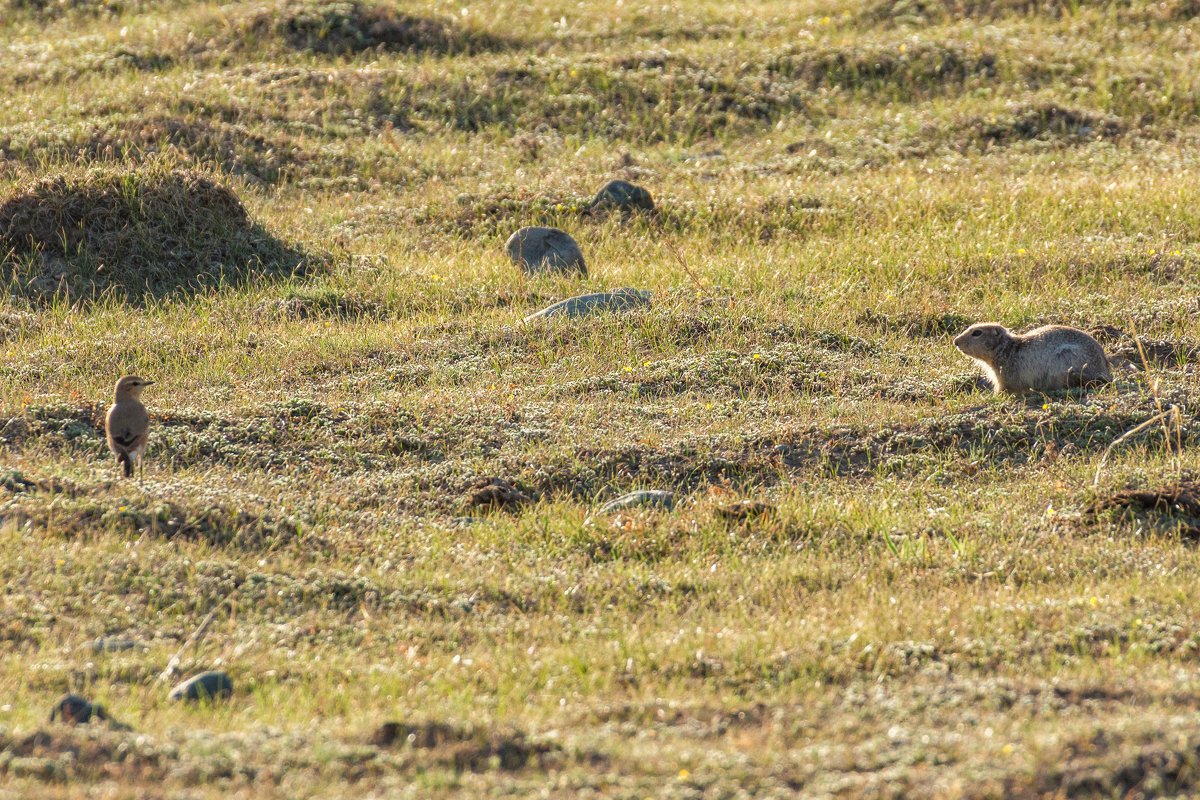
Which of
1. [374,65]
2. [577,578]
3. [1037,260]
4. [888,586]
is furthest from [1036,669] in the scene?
[374,65]

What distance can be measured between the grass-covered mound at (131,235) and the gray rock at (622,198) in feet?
12.4

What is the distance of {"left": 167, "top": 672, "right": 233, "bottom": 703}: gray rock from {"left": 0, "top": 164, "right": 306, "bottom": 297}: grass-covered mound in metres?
7.83

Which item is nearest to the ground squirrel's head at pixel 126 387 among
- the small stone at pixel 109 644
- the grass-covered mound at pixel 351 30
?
the small stone at pixel 109 644

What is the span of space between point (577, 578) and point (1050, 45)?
1735cm

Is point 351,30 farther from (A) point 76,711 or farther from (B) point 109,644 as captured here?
(A) point 76,711

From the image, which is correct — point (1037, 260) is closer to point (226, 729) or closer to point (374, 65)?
point (226, 729)

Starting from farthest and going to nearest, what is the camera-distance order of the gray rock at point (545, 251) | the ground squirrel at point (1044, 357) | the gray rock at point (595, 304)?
the gray rock at point (545, 251) → the gray rock at point (595, 304) → the ground squirrel at point (1044, 357)

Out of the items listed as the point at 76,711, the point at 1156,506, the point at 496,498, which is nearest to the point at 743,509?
the point at 496,498

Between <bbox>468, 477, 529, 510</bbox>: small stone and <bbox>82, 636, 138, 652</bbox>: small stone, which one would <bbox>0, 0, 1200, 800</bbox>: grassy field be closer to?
<bbox>82, 636, 138, 652</bbox>: small stone

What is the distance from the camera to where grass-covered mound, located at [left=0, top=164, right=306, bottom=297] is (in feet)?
41.4

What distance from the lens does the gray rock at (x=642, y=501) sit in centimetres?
768

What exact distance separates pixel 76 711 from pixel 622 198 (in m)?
10.7

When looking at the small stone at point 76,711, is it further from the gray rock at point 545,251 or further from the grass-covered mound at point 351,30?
the grass-covered mound at point 351,30

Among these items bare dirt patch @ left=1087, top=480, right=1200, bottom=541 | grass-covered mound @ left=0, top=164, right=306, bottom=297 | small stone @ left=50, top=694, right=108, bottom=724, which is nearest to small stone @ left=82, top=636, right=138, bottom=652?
small stone @ left=50, top=694, right=108, bottom=724
